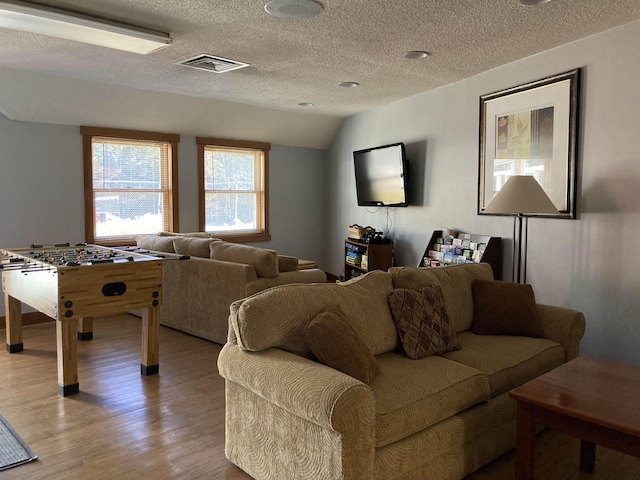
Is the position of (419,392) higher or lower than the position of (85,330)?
higher

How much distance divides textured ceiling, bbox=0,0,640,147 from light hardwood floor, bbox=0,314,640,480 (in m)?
2.46

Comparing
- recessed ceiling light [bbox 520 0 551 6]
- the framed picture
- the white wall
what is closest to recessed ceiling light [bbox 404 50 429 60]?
the white wall

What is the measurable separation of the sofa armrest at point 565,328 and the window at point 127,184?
14.8 feet

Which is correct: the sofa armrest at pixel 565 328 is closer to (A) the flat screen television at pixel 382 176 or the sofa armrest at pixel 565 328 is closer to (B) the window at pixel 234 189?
(A) the flat screen television at pixel 382 176

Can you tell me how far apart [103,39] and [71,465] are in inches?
107

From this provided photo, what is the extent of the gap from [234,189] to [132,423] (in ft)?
14.1

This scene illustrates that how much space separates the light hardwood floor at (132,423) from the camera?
2.36 meters

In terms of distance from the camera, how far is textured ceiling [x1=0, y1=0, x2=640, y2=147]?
3.11 metres

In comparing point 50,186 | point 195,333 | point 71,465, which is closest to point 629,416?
point 71,465

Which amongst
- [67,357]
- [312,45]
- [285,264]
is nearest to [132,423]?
[67,357]

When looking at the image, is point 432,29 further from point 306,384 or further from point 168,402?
point 168,402

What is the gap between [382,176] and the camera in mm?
5977

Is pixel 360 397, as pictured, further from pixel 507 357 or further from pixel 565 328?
pixel 565 328

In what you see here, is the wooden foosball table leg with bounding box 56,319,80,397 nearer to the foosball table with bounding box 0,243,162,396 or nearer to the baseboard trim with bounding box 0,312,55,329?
the foosball table with bounding box 0,243,162,396
